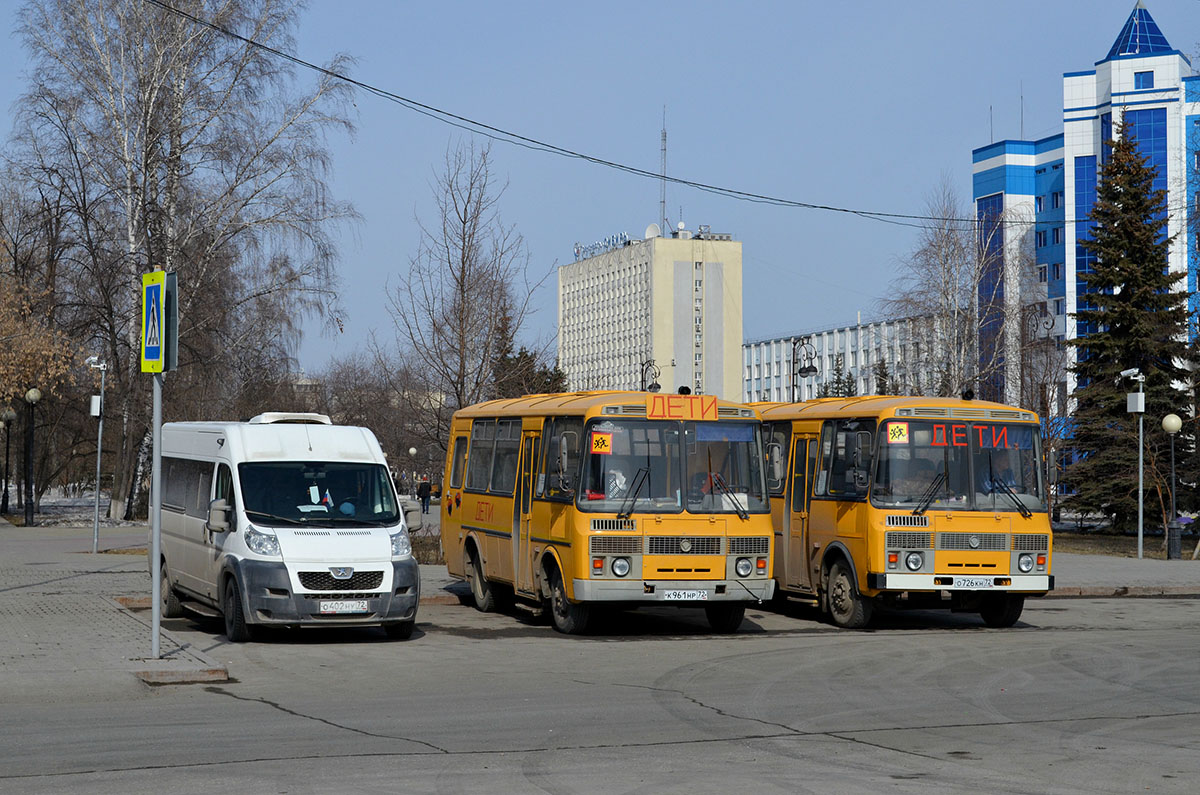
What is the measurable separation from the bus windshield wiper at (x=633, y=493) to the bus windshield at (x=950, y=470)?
3047mm

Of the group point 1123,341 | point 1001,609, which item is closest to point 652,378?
point 1123,341

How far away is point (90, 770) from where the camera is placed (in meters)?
8.53

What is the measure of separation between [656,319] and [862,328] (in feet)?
98.3

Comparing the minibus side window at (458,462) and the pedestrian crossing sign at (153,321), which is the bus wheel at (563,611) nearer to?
the minibus side window at (458,462)

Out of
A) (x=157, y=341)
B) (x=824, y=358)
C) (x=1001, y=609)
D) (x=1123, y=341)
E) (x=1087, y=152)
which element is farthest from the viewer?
(x=824, y=358)

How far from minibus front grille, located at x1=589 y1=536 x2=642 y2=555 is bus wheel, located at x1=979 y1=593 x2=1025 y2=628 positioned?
4.95 m

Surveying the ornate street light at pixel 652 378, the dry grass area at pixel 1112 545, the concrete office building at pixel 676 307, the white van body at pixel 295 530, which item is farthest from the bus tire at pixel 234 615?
the concrete office building at pixel 676 307

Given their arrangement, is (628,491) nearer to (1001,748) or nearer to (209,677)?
(209,677)

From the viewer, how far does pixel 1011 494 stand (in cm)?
1792

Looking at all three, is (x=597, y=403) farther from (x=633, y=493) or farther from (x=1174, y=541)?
(x=1174, y=541)

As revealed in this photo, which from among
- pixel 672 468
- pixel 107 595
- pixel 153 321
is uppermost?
pixel 153 321

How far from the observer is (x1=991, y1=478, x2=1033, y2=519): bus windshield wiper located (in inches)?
703

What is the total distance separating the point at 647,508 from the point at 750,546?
134 cm

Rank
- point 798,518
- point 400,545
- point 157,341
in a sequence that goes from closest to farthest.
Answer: point 157,341
point 400,545
point 798,518
